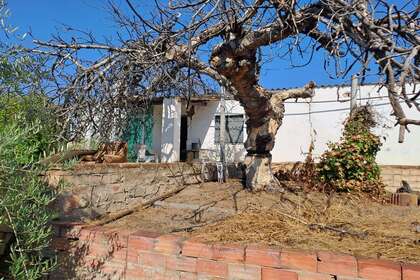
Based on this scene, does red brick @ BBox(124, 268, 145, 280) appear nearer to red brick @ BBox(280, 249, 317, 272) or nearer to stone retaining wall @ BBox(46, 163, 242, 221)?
stone retaining wall @ BBox(46, 163, 242, 221)

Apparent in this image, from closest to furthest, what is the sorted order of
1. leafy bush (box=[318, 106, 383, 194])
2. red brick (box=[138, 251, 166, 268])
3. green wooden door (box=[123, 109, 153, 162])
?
red brick (box=[138, 251, 166, 268]) < leafy bush (box=[318, 106, 383, 194]) < green wooden door (box=[123, 109, 153, 162])

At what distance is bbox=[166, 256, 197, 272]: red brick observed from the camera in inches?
120

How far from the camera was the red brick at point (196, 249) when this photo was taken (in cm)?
301

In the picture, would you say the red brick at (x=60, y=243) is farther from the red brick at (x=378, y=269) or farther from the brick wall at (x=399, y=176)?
the brick wall at (x=399, y=176)

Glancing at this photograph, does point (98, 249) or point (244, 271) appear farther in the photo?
point (98, 249)

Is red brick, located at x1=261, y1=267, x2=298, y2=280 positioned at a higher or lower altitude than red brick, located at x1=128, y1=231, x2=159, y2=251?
lower

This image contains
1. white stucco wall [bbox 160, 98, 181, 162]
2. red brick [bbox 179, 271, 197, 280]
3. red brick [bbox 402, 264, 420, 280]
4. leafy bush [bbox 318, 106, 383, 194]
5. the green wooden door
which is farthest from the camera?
white stucco wall [bbox 160, 98, 181, 162]

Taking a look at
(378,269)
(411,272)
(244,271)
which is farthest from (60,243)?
(411,272)

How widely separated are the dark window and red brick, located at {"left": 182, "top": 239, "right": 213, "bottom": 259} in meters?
9.30

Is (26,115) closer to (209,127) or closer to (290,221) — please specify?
(290,221)

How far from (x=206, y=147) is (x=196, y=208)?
793 cm

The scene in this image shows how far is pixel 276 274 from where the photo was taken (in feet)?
9.05

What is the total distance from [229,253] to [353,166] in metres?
4.32

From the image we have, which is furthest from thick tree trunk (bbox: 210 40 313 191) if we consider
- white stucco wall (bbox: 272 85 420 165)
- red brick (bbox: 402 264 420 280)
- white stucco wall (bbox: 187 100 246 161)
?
white stucco wall (bbox: 187 100 246 161)
